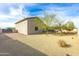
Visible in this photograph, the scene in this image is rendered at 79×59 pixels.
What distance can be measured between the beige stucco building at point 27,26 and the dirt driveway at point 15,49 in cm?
21

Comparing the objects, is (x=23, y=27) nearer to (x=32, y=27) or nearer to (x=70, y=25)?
(x=32, y=27)

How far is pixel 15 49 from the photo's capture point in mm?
4145

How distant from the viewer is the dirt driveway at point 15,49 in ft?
13.5

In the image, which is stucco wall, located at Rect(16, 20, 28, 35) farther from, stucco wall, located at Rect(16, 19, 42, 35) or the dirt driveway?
the dirt driveway

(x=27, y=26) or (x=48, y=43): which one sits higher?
(x=27, y=26)

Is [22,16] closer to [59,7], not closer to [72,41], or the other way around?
[59,7]

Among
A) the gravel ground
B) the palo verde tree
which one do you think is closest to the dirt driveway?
the gravel ground

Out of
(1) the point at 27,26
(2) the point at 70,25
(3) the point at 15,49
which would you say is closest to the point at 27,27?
(1) the point at 27,26

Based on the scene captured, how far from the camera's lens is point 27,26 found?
423 centimetres

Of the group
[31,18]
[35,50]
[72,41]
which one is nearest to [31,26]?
[31,18]

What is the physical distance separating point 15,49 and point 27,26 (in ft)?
1.35

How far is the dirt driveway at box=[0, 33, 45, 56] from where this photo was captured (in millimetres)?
4109

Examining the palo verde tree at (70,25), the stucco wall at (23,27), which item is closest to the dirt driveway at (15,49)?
the stucco wall at (23,27)

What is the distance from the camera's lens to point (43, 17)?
4152 mm
